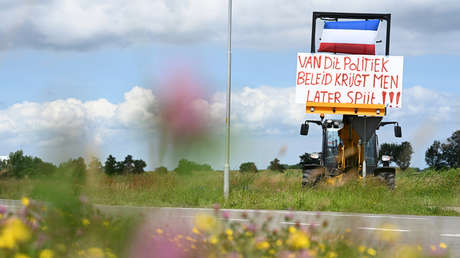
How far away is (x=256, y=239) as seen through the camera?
500cm

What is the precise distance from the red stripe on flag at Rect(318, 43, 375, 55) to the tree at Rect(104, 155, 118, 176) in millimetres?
22987

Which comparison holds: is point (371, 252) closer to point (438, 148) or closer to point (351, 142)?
point (438, 148)

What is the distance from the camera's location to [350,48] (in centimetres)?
2538

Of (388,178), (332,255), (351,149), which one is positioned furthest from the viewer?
(351,149)

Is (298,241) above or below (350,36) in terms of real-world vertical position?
below

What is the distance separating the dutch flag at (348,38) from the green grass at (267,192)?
16.3 feet

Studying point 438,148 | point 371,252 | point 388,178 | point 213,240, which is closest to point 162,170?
point 213,240

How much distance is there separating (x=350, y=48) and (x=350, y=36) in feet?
1.45

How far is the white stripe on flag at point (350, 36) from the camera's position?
82.9 ft

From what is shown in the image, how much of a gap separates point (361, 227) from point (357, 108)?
18.7m

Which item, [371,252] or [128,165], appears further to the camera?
[371,252]

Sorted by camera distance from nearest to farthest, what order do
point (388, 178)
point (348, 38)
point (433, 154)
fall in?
point (433, 154) < point (388, 178) < point (348, 38)

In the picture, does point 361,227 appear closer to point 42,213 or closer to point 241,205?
point 42,213

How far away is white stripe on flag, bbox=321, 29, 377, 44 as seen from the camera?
25.3 meters
